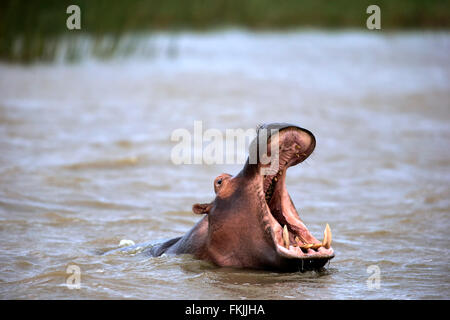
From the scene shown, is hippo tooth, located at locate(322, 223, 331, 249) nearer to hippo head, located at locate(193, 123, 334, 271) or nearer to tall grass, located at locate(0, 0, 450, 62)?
hippo head, located at locate(193, 123, 334, 271)

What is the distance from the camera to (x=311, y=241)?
3.40 meters

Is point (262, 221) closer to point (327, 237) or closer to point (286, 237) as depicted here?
point (286, 237)

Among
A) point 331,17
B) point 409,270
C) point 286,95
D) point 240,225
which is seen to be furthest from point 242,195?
point 331,17

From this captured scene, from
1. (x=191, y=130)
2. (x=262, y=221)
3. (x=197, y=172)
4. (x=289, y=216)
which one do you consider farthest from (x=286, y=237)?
(x=191, y=130)

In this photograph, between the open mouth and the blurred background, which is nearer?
the open mouth

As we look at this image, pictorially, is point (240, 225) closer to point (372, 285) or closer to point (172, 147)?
point (372, 285)

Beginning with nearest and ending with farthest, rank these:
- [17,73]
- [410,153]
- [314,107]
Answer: [410,153] → [314,107] → [17,73]

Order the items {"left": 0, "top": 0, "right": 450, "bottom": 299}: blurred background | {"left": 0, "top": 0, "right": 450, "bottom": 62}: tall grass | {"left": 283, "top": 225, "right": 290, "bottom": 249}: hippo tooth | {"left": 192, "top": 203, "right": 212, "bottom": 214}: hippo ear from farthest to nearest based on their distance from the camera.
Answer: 1. {"left": 0, "top": 0, "right": 450, "bottom": 62}: tall grass
2. {"left": 0, "top": 0, "right": 450, "bottom": 299}: blurred background
3. {"left": 192, "top": 203, "right": 212, "bottom": 214}: hippo ear
4. {"left": 283, "top": 225, "right": 290, "bottom": 249}: hippo tooth

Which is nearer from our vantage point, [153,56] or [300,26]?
[153,56]

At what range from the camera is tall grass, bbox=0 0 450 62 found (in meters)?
13.7

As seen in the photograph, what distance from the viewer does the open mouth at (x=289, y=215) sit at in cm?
323

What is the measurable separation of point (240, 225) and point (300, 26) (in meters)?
19.7

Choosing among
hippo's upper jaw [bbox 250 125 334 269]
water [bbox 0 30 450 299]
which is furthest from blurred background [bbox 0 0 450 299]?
hippo's upper jaw [bbox 250 125 334 269]

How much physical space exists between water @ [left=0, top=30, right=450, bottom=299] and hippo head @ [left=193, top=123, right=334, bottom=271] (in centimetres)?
11
